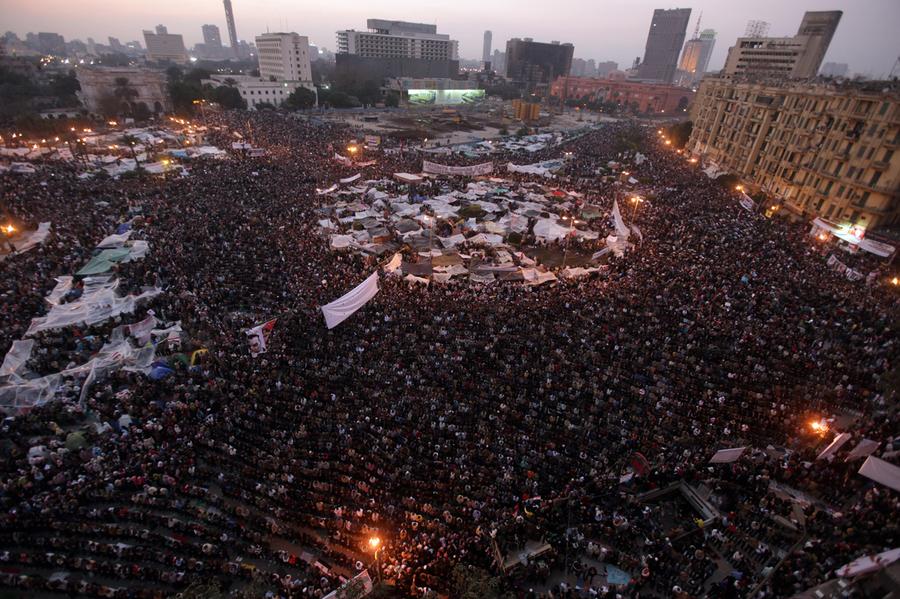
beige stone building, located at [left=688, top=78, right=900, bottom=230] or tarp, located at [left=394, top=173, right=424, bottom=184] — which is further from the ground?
beige stone building, located at [left=688, top=78, right=900, bottom=230]

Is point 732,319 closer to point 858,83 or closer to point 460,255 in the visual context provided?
point 460,255

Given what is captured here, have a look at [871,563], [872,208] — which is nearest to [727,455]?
[871,563]

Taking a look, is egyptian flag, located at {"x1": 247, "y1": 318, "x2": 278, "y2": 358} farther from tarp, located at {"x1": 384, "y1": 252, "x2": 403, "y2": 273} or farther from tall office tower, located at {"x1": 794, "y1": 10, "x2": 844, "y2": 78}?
tall office tower, located at {"x1": 794, "y1": 10, "x2": 844, "y2": 78}

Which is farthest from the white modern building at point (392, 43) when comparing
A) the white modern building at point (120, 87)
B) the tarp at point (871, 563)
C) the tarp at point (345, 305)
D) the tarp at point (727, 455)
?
the tarp at point (871, 563)

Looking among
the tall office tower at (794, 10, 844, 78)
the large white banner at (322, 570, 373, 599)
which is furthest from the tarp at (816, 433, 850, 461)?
the tall office tower at (794, 10, 844, 78)

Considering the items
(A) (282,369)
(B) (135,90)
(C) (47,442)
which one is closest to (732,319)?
(A) (282,369)

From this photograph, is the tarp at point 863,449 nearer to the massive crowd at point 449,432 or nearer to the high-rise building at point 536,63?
the massive crowd at point 449,432

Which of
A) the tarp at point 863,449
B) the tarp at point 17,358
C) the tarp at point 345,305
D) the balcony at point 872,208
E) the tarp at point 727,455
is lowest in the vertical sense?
the tarp at point 17,358
